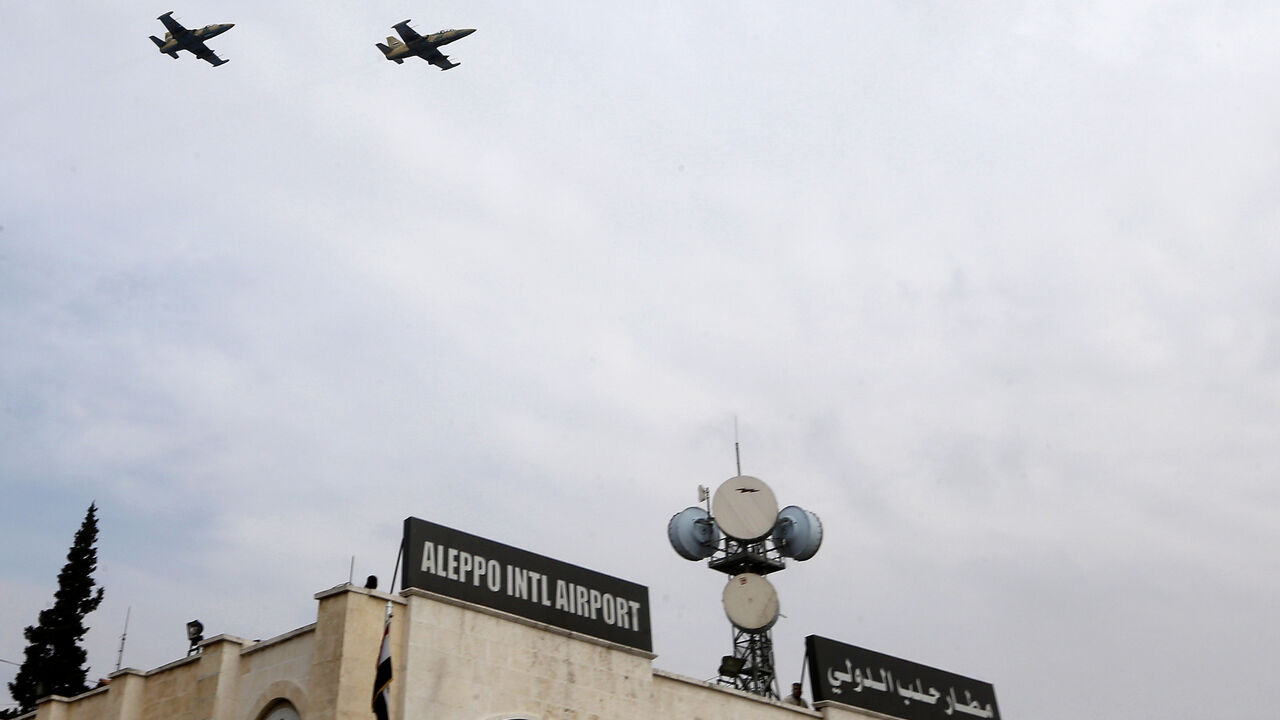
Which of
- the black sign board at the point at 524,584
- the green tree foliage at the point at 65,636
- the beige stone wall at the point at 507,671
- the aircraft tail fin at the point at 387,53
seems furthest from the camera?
the green tree foliage at the point at 65,636

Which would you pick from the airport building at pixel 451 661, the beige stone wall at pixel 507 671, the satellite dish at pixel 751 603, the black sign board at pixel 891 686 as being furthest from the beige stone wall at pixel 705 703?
the satellite dish at pixel 751 603

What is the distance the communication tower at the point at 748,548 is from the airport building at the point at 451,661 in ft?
17.5

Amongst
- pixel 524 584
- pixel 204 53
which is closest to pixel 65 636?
pixel 204 53

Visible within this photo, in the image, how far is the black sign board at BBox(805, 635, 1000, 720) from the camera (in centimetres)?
3584

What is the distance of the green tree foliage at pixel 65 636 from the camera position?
62094mm

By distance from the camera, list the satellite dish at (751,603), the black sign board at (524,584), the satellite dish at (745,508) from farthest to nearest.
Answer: the satellite dish at (745,508), the satellite dish at (751,603), the black sign board at (524,584)

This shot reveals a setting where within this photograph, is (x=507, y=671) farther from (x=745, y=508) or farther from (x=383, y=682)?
(x=745, y=508)

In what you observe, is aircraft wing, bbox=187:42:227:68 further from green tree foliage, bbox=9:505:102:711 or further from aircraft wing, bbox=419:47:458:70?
green tree foliage, bbox=9:505:102:711

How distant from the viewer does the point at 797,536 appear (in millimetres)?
42906

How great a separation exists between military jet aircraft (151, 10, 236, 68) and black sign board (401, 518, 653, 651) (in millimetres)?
34005

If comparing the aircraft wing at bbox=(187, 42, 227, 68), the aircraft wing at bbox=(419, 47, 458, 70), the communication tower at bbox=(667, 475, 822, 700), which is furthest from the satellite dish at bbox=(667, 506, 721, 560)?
the aircraft wing at bbox=(187, 42, 227, 68)

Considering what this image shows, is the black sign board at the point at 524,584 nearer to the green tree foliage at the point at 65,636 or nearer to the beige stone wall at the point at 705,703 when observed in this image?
the beige stone wall at the point at 705,703

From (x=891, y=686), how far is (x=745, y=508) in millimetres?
7751

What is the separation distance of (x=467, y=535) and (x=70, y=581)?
4719 centimetres
